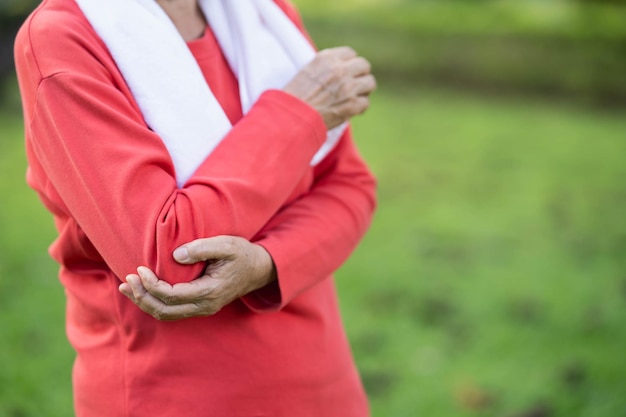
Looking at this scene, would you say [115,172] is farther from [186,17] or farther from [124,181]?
[186,17]

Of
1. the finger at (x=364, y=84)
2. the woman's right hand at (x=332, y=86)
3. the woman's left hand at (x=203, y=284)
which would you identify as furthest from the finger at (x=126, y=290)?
the finger at (x=364, y=84)

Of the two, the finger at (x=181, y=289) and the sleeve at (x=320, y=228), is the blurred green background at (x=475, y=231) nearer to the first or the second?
the sleeve at (x=320, y=228)

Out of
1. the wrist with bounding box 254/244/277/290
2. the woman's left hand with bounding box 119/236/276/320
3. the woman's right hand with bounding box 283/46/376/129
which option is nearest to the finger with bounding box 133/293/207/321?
the woman's left hand with bounding box 119/236/276/320

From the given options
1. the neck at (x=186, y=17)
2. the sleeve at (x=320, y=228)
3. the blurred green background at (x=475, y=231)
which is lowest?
the blurred green background at (x=475, y=231)

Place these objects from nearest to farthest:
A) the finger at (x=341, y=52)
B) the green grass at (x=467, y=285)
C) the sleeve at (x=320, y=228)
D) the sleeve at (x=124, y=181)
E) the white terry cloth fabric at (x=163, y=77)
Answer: the sleeve at (x=124, y=181)
the white terry cloth fabric at (x=163, y=77)
the sleeve at (x=320, y=228)
the finger at (x=341, y=52)
the green grass at (x=467, y=285)

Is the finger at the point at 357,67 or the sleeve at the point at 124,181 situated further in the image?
the finger at the point at 357,67

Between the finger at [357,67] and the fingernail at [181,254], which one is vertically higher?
the finger at [357,67]

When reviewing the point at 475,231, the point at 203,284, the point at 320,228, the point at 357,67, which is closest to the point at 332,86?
the point at 357,67

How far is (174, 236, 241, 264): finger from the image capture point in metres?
1.42

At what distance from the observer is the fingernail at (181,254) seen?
141 centimetres

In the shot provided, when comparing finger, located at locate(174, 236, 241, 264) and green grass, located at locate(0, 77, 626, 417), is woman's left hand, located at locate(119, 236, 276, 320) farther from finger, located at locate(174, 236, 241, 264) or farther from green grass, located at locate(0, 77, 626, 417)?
green grass, located at locate(0, 77, 626, 417)

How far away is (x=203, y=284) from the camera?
146 cm

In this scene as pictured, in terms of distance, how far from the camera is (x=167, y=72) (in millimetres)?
1534

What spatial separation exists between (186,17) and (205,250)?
0.60 metres
